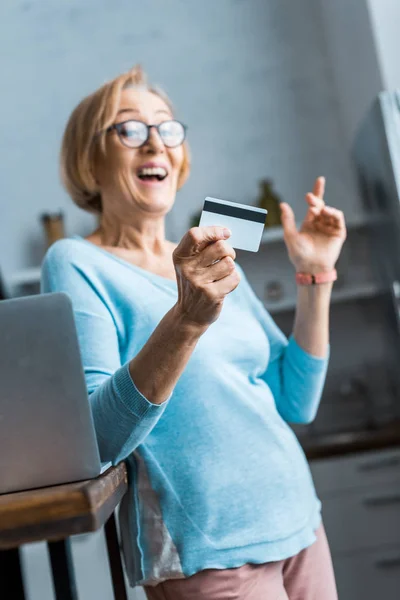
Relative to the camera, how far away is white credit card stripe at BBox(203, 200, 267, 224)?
1002 mm

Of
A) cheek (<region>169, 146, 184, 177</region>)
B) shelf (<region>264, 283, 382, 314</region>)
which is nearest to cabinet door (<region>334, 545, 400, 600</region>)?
shelf (<region>264, 283, 382, 314</region>)

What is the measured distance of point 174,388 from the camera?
112 cm

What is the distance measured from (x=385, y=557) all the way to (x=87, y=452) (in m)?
2.17

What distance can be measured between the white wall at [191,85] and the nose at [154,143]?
2117 mm

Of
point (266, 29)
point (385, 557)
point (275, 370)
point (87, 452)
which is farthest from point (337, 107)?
point (87, 452)

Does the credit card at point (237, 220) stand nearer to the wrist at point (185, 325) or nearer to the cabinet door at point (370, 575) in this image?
the wrist at point (185, 325)

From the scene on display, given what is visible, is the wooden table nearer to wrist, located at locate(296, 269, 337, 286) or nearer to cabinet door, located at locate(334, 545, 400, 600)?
wrist, located at locate(296, 269, 337, 286)

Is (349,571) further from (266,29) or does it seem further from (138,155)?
(266,29)

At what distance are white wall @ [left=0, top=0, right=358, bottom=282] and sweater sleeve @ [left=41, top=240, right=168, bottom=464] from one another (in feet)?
7.60

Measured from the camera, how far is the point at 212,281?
0.94 metres

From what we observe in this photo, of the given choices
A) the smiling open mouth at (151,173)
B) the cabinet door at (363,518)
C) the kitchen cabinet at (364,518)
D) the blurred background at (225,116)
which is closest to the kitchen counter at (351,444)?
the kitchen cabinet at (364,518)

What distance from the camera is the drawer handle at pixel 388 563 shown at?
270 centimetres

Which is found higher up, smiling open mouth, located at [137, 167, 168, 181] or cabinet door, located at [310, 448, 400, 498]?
smiling open mouth, located at [137, 167, 168, 181]

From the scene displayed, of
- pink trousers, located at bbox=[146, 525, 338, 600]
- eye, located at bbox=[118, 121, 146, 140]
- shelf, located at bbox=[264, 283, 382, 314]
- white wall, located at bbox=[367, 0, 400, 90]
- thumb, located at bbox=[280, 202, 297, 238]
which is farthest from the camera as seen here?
shelf, located at bbox=[264, 283, 382, 314]
